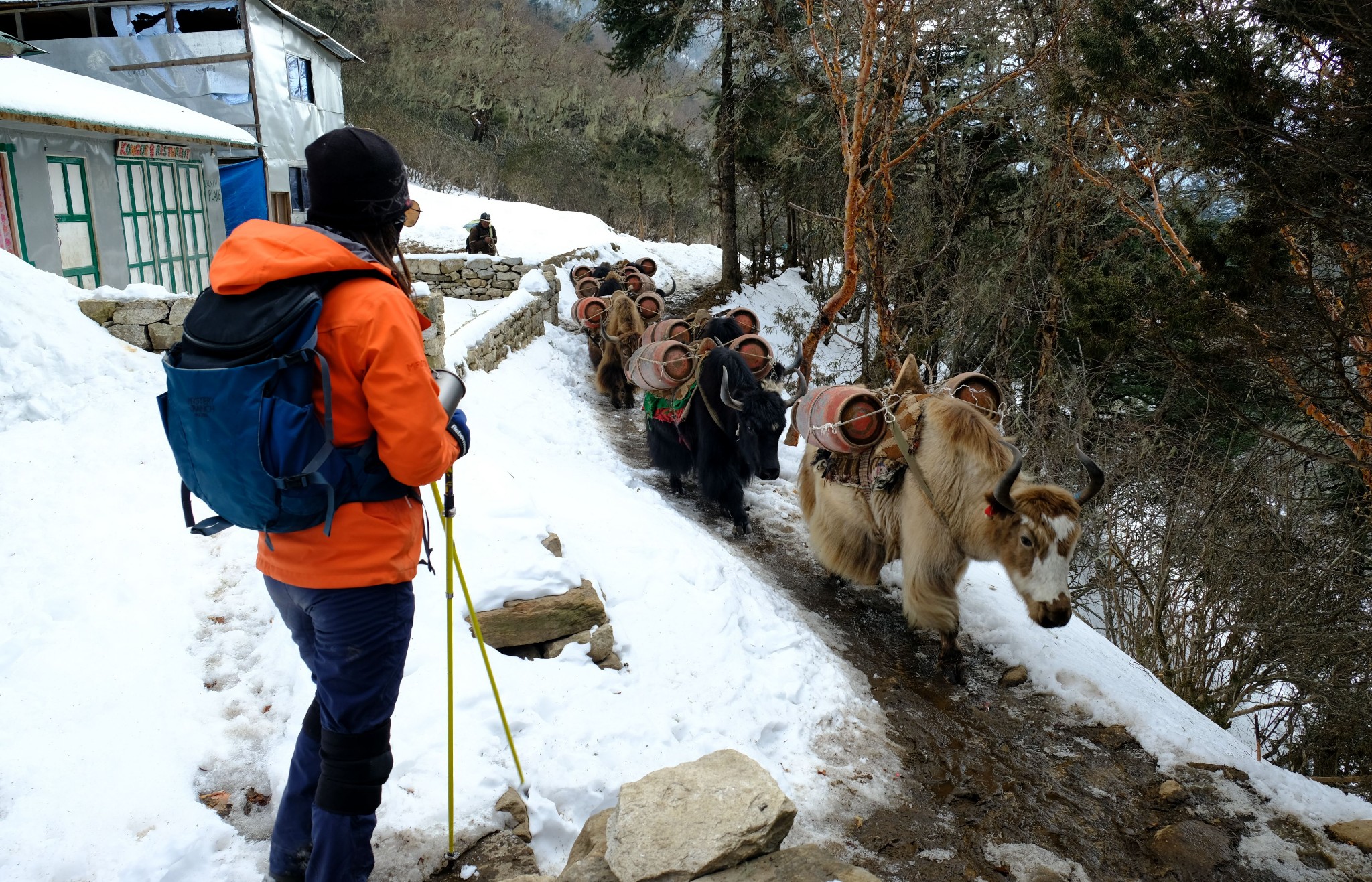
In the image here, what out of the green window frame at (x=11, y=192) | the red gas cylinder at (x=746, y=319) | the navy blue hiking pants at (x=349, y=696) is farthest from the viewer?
the red gas cylinder at (x=746, y=319)

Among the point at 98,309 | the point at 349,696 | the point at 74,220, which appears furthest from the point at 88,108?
the point at 349,696

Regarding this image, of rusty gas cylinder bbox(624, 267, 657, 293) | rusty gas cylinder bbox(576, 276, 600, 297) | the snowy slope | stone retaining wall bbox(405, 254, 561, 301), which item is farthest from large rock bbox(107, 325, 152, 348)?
stone retaining wall bbox(405, 254, 561, 301)

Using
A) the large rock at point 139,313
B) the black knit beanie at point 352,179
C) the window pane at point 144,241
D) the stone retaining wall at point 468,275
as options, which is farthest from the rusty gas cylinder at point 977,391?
the window pane at point 144,241

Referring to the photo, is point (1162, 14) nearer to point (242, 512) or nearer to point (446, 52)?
point (242, 512)

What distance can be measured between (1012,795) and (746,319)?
6049mm

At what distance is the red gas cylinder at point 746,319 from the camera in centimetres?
855

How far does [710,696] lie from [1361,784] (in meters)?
3.22

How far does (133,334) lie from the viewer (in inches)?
206

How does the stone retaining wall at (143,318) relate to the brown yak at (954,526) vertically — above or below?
above

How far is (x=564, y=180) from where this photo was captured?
31.6 meters

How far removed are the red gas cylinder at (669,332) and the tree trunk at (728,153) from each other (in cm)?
680

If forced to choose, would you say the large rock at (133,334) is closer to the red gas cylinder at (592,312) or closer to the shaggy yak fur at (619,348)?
the shaggy yak fur at (619,348)

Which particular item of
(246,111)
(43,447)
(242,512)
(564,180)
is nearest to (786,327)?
(246,111)

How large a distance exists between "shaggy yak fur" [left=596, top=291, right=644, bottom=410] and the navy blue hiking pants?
751 centimetres
